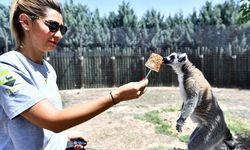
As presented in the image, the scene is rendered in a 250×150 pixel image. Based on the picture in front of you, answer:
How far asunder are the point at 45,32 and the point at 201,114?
337cm

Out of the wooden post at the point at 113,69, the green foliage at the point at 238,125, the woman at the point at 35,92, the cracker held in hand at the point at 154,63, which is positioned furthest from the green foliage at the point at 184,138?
the wooden post at the point at 113,69

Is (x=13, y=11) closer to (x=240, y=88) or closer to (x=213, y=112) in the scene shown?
(x=213, y=112)

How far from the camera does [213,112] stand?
4.70m

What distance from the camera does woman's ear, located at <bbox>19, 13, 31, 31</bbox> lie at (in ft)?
5.41

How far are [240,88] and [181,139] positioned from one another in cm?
1001

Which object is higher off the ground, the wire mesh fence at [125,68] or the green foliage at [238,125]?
the wire mesh fence at [125,68]

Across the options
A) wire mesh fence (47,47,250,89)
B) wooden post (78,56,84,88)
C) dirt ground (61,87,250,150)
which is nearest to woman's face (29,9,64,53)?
dirt ground (61,87,250,150)

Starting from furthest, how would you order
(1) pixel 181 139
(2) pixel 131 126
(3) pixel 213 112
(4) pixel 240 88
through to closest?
(4) pixel 240 88 → (2) pixel 131 126 → (1) pixel 181 139 → (3) pixel 213 112

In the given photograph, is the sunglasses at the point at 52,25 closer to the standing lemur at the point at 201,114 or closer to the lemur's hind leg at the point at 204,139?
the standing lemur at the point at 201,114

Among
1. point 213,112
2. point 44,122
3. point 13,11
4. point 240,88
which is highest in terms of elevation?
point 13,11

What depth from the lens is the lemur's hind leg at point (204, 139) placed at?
4.64m

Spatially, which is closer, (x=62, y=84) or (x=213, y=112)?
(x=213, y=112)

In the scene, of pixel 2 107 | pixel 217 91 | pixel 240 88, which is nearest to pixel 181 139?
pixel 2 107

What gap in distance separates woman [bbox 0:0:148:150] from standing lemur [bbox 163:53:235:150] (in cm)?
307
